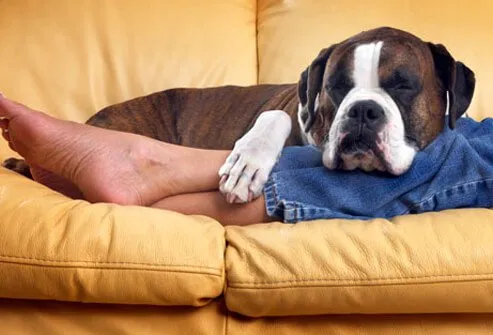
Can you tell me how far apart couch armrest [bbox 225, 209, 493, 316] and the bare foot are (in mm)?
344

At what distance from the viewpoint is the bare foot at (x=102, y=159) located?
4.71ft

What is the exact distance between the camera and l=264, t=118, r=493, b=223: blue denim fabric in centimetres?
134

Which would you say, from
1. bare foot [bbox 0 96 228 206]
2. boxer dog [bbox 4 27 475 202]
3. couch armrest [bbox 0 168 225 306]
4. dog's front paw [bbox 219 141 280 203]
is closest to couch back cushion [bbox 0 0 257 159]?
boxer dog [bbox 4 27 475 202]

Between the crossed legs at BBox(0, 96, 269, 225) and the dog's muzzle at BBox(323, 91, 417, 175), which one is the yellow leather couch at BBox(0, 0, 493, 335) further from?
the dog's muzzle at BBox(323, 91, 417, 175)

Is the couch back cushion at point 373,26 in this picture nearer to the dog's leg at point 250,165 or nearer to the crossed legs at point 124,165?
the dog's leg at point 250,165

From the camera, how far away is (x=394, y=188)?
138 cm

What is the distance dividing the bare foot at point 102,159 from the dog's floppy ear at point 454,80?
607mm

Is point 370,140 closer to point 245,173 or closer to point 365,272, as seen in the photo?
point 245,173

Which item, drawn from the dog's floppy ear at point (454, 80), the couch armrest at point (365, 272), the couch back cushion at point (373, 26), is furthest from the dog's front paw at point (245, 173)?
the couch back cushion at point (373, 26)

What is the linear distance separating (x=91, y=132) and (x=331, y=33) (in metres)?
1.06

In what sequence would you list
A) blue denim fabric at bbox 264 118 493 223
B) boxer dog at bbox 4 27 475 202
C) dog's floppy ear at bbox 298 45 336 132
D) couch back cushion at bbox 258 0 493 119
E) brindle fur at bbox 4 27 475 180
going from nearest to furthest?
blue denim fabric at bbox 264 118 493 223 < boxer dog at bbox 4 27 475 202 < brindle fur at bbox 4 27 475 180 < dog's floppy ear at bbox 298 45 336 132 < couch back cushion at bbox 258 0 493 119

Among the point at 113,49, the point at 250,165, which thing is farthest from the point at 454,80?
the point at 113,49

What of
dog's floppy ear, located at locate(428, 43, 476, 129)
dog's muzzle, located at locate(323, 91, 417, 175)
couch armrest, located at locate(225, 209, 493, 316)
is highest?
dog's floppy ear, located at locate(428, 43, 476, 129)

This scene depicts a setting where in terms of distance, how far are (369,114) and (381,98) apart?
0.23ft
